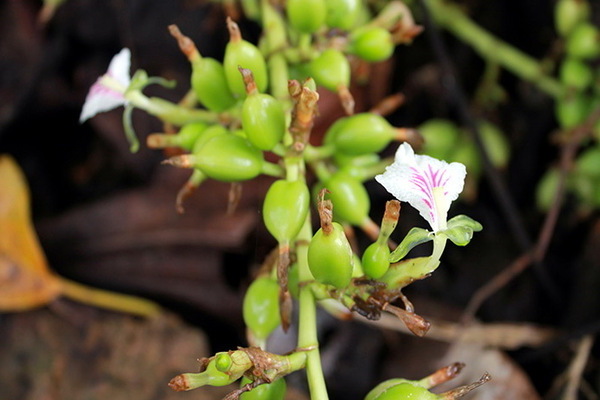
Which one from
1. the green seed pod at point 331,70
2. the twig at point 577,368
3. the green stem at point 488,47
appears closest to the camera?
the green seed pod at point 331,70

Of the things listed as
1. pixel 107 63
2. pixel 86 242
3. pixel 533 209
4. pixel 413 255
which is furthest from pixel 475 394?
pixel 107 63

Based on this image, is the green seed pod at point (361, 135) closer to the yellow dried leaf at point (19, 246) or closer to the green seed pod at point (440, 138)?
the green seed pod at point (440, 138)

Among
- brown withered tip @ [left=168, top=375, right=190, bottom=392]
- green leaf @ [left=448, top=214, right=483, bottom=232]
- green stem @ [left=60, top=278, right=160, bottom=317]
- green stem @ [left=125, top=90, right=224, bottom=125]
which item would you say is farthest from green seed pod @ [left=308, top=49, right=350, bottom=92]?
green stem @ [left=60, top=278, right=160, bottom=317]

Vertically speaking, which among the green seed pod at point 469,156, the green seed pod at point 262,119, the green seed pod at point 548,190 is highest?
the green seed pod at point 262,119

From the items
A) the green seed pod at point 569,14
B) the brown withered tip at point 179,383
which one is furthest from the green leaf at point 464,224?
the green seed pod at point 569,14

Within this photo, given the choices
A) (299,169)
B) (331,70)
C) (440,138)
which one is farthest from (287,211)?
(440,138)
